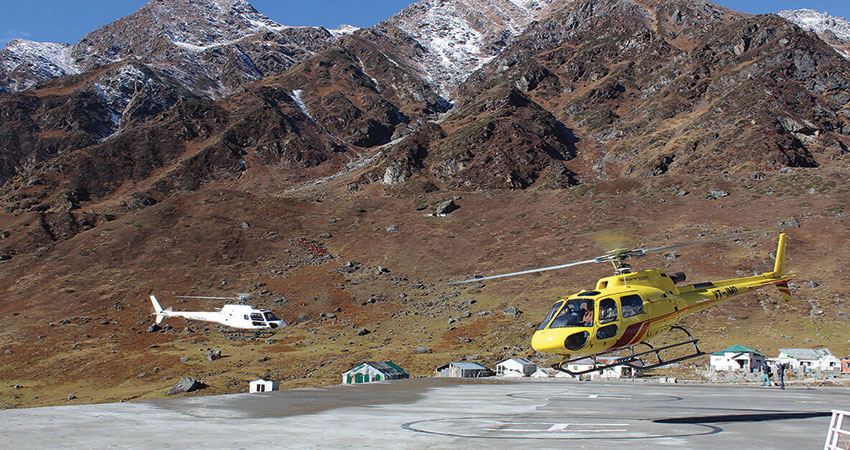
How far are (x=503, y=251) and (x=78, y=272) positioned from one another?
5553 cm

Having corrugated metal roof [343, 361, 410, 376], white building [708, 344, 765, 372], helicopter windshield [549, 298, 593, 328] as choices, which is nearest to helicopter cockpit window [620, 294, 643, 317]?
helicopter windshield [549, 298, 593, 328]

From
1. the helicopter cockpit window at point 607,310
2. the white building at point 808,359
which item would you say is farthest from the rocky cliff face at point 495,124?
the helicopter cockpit window at point 607,310

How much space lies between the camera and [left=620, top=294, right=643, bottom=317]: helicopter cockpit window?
49.0ft

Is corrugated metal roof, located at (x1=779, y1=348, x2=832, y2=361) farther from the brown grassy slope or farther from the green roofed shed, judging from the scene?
the green roofed shed

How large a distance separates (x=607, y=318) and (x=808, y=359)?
37155 millimetres

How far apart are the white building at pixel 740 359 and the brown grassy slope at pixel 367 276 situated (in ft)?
4.98

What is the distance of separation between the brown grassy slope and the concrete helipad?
27527mm

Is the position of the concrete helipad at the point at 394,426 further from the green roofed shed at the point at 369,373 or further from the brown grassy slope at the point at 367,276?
the brown grassy slope at the point at 367,276

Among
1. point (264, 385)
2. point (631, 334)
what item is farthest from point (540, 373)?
point (631, 334)

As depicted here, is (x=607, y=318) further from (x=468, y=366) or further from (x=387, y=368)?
(x=468, y=366)

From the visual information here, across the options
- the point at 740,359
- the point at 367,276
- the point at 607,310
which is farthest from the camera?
the point at 367,276

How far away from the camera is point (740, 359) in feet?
135

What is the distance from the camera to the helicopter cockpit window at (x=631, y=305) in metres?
14.9

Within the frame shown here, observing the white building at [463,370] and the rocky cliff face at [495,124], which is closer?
the white building at [463,370]
